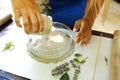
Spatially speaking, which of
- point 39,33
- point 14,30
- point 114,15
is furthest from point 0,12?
point 114,15

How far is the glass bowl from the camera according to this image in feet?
1.81

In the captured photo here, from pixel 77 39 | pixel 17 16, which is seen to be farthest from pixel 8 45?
pixel 77 39

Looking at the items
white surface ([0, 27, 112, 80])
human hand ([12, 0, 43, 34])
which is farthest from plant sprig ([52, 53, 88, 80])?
human hand ([12, 0, 43, 34])

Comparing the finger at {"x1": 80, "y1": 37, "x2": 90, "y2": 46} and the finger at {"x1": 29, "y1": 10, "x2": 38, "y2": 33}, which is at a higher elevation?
the finger at {"x1": 29, "y1": 10, "x2": 38, "y2": 33}

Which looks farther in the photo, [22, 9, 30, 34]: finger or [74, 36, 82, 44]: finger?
[74, 36, 82, 44]: finger

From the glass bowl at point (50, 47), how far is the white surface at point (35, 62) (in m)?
0.02

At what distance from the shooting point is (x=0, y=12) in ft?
2.32

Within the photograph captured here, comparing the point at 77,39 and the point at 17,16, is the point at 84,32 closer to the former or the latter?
the point at 77,39

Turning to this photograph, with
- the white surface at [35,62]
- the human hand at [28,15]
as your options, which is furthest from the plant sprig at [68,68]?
the human hand at [28,15]

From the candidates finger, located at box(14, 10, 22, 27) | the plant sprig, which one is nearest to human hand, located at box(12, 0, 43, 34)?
finger, located at box(14, 10, 22, 27)

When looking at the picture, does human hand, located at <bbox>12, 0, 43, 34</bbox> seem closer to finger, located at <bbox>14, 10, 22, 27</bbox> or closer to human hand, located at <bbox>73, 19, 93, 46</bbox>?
finger, located at <bbox>14, 10, 22, 27</bbox>

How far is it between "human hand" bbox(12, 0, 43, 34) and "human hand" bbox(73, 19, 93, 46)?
0.51 ft

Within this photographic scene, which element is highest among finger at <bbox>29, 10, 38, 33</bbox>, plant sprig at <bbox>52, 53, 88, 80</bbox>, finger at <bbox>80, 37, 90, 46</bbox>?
finger at <bbox>29, 10, 38, 33</bbox>

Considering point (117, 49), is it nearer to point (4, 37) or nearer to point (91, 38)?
point (91, 38)
